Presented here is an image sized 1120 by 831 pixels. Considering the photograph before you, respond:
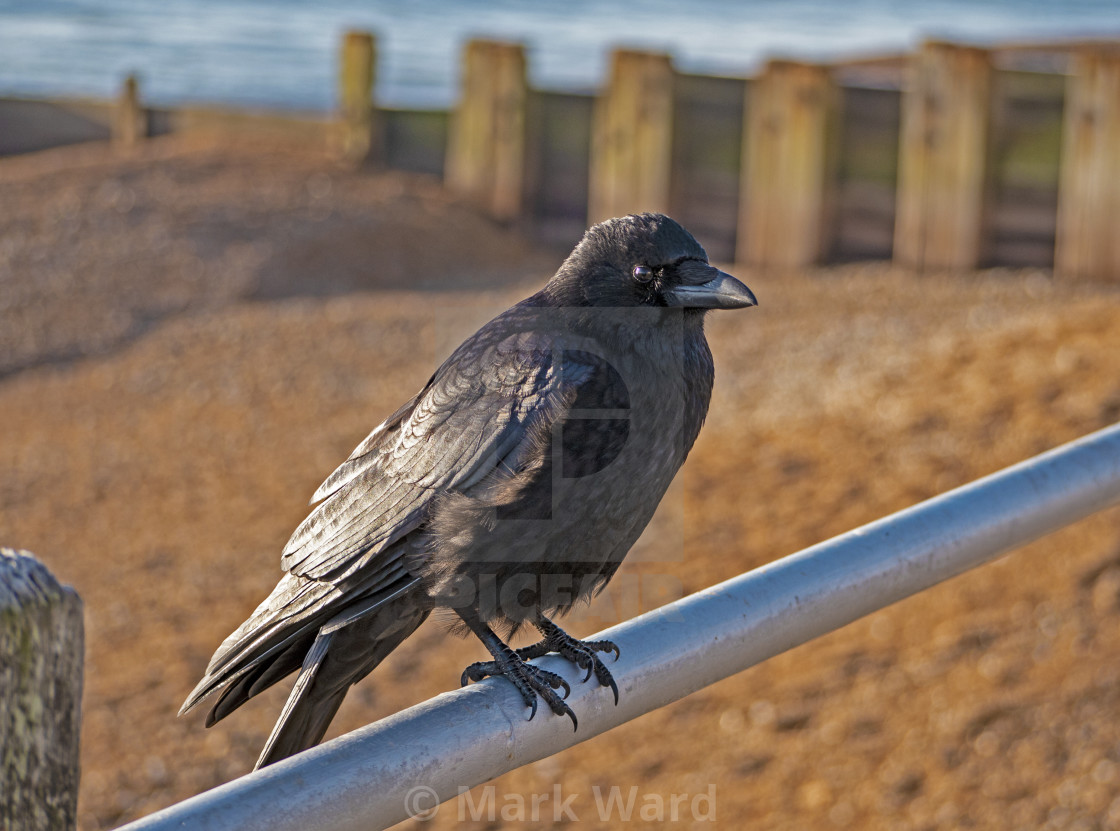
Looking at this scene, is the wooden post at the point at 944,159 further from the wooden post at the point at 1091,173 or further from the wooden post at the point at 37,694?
the wooden post at the point at 37,694

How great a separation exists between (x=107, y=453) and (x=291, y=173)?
6571mm

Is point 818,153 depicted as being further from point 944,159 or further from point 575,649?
point 575,649

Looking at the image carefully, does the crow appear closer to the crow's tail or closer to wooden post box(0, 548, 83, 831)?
the crow's tail

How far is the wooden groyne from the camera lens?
11.1m

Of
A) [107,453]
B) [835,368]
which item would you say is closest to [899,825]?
[835,368]

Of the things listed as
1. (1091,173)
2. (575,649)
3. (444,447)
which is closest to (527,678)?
(575,649)

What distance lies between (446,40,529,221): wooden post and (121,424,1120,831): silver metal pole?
12033mm

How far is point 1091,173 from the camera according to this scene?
10766mm

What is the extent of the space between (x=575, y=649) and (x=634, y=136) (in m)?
11.0

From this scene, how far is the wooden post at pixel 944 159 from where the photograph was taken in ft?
36.8

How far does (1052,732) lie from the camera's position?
16.4 feet

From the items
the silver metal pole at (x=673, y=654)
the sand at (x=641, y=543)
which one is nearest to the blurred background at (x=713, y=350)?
the sand at (x=641, y=543)

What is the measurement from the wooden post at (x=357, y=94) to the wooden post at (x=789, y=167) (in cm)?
480

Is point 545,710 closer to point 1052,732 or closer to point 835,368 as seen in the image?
point 1052,732
